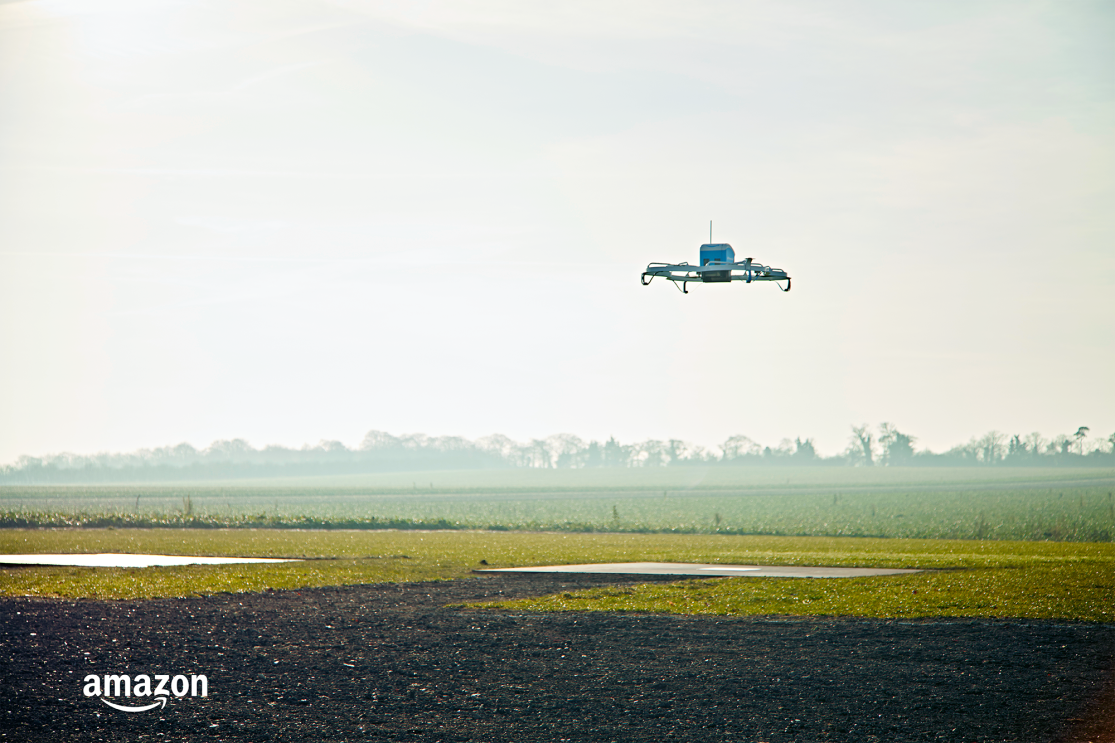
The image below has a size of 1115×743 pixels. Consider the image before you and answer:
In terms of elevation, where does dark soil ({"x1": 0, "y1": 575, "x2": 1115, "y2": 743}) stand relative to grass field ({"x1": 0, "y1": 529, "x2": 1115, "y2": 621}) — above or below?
above

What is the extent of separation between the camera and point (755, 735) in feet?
27.4

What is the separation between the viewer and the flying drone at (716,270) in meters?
11.2

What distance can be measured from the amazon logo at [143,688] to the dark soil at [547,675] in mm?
123

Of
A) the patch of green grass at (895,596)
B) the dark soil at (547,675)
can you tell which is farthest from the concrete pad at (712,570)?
the dark soil at (547,675)

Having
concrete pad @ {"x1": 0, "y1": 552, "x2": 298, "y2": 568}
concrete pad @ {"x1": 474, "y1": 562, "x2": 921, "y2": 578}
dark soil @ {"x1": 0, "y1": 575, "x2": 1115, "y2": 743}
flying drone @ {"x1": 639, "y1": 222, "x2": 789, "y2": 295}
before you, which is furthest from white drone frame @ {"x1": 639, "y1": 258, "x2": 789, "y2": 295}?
concrete pad @ {"x1": 0, "y1": 552, "x2": 298, "y2": 568}

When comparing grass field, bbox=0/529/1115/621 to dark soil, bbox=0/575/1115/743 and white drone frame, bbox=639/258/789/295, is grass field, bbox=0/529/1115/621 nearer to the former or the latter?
dark soil, bbox=0/575/1115/743

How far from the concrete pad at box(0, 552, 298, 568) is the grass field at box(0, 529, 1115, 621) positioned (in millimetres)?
1086

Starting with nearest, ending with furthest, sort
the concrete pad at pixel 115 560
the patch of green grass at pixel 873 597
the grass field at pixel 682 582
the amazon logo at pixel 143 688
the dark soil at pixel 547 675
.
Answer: the dark soil at pixel 547 675, the amazon logo at pixel 143 688, the patch of green grass at pixel 873 597, the grass field at pixel 682 582, the concrete pad at pixel 115 560

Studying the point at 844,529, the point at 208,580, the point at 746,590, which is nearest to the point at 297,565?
the point at 208,580

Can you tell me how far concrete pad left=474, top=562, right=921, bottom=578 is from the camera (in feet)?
67.5

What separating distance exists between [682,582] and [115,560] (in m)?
14.8

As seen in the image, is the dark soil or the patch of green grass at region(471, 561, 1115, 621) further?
the patch of green grass at region(471, 561, 1115, 621)

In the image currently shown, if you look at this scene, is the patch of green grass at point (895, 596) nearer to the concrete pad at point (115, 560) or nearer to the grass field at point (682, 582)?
the grass field at point (682, 582)

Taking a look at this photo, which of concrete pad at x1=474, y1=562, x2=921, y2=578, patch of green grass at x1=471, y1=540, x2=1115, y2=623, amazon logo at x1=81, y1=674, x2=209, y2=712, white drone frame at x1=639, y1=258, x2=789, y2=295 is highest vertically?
white drone frame at x1=639, y1=258, x2=789, y2=295
